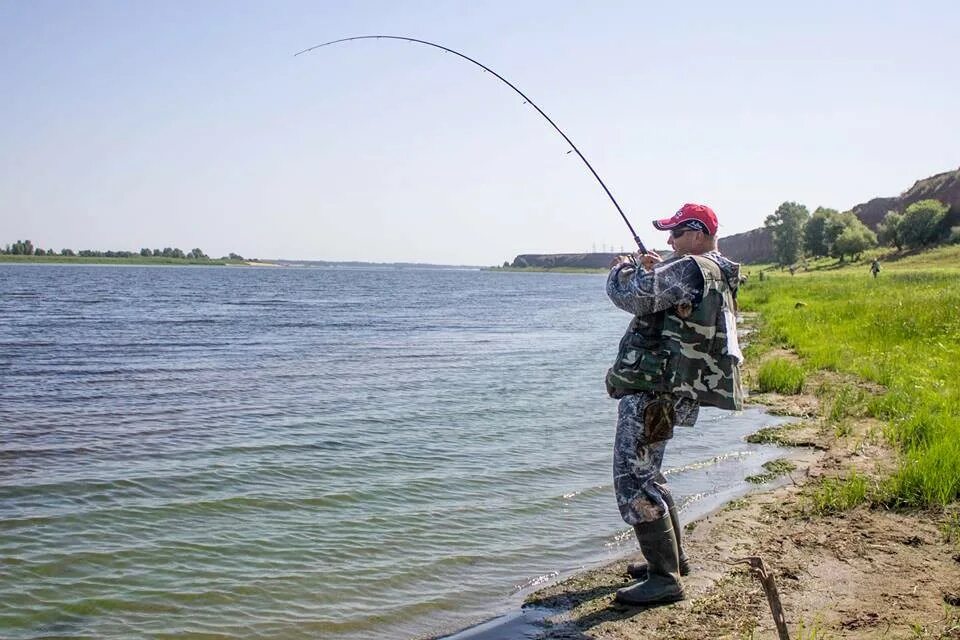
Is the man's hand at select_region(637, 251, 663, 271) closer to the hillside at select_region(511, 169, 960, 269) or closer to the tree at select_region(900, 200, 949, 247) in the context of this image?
the hillside at select_region(511, 169, 960, 269)

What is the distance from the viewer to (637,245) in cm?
546

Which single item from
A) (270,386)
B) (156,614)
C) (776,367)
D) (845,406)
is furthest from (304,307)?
(156,614)

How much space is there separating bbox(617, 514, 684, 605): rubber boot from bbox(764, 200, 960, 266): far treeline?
79.4 m

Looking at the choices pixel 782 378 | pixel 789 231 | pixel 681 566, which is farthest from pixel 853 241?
pixel 681 566

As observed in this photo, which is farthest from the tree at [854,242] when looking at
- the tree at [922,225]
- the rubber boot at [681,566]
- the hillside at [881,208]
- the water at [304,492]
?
the rubber boot at [681,566]

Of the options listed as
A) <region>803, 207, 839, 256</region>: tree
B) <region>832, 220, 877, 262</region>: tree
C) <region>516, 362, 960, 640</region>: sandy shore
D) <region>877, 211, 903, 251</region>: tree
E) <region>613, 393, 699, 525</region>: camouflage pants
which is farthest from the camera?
<region>803, 207, 839, 256</region>: tree

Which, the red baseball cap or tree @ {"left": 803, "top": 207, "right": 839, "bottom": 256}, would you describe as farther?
tree @ {"left": 803, "top": 207, "right": 839, "bottom": 256}

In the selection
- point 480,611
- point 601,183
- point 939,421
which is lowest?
point 480,611

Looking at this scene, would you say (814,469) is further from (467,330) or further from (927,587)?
(467,330)

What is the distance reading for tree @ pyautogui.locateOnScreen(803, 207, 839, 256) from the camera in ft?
329

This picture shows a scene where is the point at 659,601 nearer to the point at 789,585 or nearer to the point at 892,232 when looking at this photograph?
the point at 789,585

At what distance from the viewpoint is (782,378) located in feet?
44.3

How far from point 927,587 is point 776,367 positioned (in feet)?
A: 31.4

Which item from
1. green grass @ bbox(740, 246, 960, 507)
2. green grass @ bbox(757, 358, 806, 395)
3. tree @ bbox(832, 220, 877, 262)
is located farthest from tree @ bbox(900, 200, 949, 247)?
green grass @ bbox(757, 358, 806, 395)
